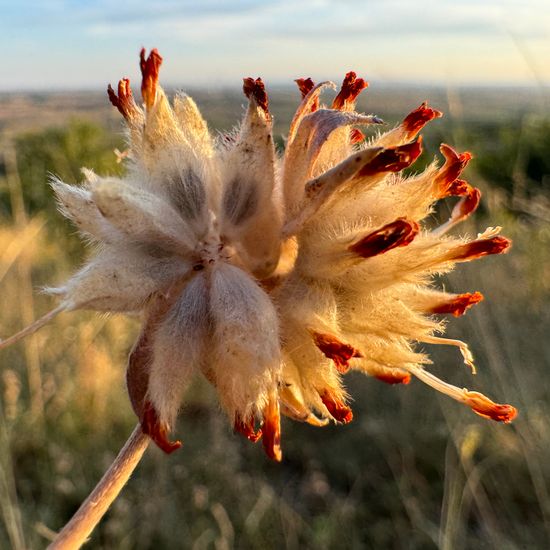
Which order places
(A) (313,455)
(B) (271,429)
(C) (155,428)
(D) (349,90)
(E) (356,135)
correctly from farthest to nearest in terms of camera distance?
(A) (313,455)
(E) (356,135)
(D) (349,90)
(B) (271,429)
(C) (155,428)

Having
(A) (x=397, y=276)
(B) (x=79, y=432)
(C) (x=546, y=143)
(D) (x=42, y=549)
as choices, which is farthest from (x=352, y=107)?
(C) (x=546, y=143)

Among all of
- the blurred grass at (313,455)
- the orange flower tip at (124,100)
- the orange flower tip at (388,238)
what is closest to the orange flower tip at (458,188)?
the orange flower tip at (388,238)

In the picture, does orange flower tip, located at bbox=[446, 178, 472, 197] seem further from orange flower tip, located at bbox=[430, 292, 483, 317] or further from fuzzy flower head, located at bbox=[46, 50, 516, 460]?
orange flower tip, located at bbox=[430, 292, 483, 317]

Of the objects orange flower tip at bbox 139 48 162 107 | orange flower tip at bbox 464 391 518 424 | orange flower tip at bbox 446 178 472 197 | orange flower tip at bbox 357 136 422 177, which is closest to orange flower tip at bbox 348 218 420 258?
orange flower tip at bbox 357 136 422 177

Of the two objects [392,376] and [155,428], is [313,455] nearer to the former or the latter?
[392,376]

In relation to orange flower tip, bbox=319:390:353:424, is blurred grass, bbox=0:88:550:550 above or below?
below

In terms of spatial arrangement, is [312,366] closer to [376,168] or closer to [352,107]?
[376,168]

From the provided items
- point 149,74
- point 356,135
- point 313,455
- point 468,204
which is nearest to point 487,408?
point 468,204
